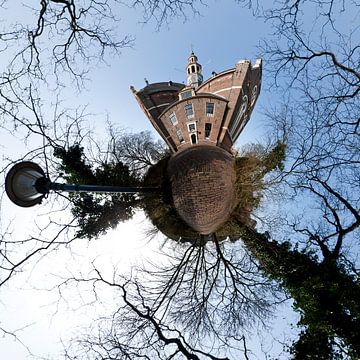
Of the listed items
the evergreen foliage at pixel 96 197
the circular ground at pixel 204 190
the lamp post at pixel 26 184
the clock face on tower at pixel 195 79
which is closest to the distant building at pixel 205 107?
the circular ground at pixel 204 190

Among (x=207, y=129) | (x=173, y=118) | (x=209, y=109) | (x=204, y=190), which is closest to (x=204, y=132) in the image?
(x=207, y=129)

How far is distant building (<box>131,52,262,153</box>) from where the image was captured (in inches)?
397

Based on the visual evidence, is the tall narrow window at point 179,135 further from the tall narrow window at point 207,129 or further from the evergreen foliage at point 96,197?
the evergreen foliage at point 96,197

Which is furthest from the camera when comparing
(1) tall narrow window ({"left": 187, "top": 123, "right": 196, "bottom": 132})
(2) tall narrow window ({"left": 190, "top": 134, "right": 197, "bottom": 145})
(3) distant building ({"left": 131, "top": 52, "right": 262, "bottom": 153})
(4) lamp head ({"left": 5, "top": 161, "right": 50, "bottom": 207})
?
(3) distant building ({"left": 131, "top": 52, "right": 262, "bottom": 153})

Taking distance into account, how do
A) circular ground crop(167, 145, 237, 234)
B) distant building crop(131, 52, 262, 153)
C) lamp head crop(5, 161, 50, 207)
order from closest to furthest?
lamp head crop(5, 161, 50, 207) → circular ground crop(167, 145, 237, 234) → distant building crop(131, 52, 262, 153)

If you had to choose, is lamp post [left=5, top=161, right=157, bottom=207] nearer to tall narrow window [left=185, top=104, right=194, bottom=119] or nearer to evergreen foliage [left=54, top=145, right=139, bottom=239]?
evergreen foliage [left=54, top=145, right=139, bottom=239]

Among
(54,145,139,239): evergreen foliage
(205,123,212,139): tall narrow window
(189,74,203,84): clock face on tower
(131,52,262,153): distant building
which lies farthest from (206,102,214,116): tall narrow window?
(189,74,203,84): clock face on tower

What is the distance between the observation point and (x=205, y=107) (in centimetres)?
1115

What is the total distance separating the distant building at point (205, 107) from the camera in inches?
397

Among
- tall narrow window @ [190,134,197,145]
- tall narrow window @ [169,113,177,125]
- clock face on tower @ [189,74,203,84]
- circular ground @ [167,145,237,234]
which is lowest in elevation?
circular ground @ [167,145,237,234]

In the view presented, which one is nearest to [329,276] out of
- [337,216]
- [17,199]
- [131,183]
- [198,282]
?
[337,216]

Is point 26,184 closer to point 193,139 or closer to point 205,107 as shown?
point 193,139

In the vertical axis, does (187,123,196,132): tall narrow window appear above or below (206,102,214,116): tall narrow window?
below

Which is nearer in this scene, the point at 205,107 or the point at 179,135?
the point at 179,135
